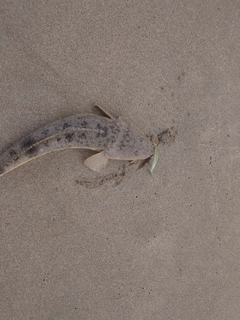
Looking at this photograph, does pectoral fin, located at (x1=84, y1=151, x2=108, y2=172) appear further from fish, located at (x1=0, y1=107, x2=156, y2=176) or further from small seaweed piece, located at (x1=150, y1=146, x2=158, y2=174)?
small seaweed piece, located at (x1=150, y1=146, x2=158, y2=174)

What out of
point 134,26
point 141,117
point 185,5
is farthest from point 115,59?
point 185,5

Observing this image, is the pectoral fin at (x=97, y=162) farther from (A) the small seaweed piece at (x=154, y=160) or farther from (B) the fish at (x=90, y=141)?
(A) the small seaweed piece at (x=154, y=160)

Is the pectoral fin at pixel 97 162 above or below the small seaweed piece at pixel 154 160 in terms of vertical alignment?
above

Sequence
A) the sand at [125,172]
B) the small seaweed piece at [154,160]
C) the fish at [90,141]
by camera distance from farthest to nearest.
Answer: the small seaweed piece at [154,160]
the sand at [125,172]
the fish at [90,141]

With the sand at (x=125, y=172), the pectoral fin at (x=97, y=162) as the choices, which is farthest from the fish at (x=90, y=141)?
the sand at (x=125, y=172)

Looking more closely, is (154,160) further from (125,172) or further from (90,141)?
(90,141)

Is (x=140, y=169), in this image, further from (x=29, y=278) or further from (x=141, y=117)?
(x=29, y=278)

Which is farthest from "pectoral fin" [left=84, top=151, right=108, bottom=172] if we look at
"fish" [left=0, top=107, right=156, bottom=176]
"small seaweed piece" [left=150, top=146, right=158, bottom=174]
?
"small seaweed piece" [left=150, top=146, right=158, bottom=174]

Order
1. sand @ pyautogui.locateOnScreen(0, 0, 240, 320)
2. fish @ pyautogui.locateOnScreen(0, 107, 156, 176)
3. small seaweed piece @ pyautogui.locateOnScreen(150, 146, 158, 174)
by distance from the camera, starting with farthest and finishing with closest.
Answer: small seaweed piece @ pyautogui.locateOnScreen(150, 146, 158, 174) < sand @ pyautogui.locateOnScreen(0, 0, 240, 320) < fish @ pyautogui.locateOnScreen(0, 107, 156, 176)
